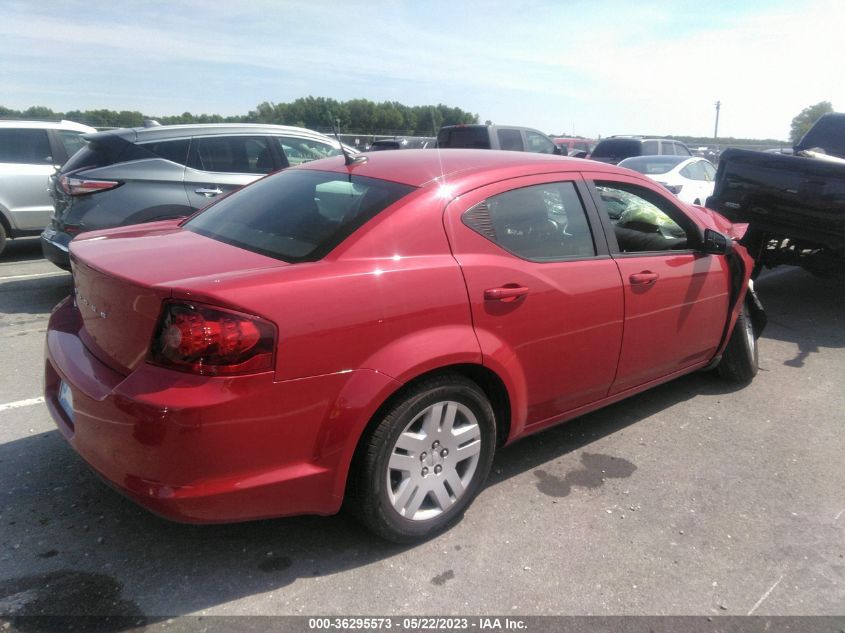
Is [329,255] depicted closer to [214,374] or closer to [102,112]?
[214,374]

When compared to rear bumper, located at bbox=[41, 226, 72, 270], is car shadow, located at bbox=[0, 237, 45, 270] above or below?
below

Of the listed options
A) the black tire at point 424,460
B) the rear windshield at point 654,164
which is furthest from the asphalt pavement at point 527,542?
the rear windshield at point 654,164

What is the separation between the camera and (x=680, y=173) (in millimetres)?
11688

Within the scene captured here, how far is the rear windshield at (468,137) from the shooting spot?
12.8m

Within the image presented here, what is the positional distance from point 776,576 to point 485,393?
140cm

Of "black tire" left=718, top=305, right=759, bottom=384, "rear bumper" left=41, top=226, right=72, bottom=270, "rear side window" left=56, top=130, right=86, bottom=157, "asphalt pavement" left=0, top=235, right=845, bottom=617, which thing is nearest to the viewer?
"asphalt pavement" left=0, top=235, right=845, bottom=617

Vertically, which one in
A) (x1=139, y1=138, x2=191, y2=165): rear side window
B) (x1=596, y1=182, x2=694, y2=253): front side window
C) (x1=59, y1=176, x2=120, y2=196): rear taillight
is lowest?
(x1=596, y1=182, x2=694, y2=253): front side window

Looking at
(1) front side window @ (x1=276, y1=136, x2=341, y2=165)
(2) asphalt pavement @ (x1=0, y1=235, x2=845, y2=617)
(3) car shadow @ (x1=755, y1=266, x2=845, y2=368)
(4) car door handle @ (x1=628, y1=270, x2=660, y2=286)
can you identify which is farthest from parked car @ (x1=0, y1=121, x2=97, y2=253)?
(3) car shadow @ (x1=755, y1=266, x2=845, y2=368)

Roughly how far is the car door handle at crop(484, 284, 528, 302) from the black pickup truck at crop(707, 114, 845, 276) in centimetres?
443

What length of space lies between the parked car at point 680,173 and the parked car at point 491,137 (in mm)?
1946

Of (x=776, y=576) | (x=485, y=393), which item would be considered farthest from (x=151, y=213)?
(x=776, y=576)

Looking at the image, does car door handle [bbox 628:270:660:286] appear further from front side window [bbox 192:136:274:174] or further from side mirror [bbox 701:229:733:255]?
front side window [bbox 192:136:274:174]

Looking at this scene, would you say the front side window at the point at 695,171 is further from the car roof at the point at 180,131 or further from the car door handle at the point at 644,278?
the car door handle at the point at 644,278

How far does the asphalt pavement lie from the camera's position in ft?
8.04
